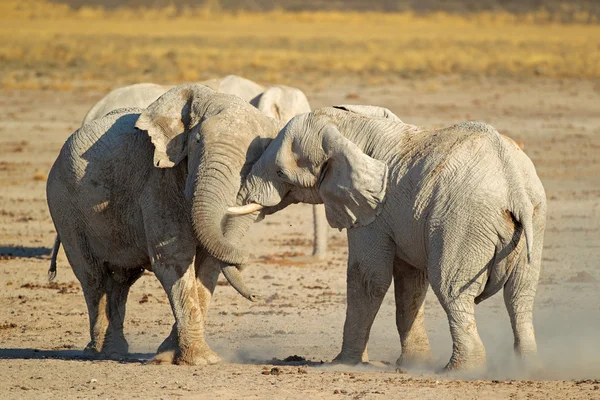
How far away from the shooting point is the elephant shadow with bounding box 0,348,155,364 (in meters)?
8.89

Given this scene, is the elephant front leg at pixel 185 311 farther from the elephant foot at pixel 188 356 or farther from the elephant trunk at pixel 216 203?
the elephant trunk at pixel 216 203

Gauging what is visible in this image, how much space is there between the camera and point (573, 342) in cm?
900

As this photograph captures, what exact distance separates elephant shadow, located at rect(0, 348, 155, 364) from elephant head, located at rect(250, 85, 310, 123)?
5415mm

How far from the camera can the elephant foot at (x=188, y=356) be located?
8328 mm

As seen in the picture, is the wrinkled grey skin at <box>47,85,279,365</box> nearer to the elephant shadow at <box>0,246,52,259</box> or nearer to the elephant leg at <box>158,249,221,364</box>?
the elephant leg at <box>158,249,221,364</box>

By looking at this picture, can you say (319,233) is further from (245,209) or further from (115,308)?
(245,209)

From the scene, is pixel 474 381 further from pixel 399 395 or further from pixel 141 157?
pixel 141 157

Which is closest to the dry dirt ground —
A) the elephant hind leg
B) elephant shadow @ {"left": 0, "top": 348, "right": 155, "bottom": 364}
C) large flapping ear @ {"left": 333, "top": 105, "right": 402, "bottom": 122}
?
elephant shadow @ {"left": 0, "top": 348, "right": 155, "bottom": 364}

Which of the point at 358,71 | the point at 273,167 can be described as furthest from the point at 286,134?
the point at 358,71

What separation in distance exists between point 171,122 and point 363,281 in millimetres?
1639

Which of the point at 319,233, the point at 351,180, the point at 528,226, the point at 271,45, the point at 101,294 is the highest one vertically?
the point at 271,45

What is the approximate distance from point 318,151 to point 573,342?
252cm

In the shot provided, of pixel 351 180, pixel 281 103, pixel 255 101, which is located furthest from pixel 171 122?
pixel 255 101

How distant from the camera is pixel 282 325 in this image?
10297 millimetres
